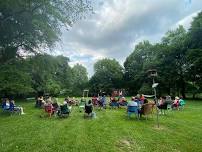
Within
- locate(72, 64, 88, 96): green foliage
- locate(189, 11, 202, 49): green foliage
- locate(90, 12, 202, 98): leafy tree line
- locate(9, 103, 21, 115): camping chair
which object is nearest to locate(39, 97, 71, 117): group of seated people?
locate(9, 103, 21, 115): camping chair

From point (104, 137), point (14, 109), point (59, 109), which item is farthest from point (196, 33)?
point (104, 137)

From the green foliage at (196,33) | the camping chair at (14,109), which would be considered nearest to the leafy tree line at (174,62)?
the green foliage at (196,33)

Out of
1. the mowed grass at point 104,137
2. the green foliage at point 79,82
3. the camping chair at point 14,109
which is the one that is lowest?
the mowed grass at point 104,137

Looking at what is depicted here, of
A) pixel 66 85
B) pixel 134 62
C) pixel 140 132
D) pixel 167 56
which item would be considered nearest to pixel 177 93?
pixel 167 56

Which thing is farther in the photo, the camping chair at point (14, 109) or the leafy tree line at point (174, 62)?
the leafy tree line at point (174, 62)

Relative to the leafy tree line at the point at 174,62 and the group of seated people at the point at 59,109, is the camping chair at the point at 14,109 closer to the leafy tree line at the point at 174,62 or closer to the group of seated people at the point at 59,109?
the group of seated people at the point at 59,109

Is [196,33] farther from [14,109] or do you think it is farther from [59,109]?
[14,109]

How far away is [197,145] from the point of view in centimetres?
923

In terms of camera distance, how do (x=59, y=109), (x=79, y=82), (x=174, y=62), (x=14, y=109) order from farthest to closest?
1. (x=79, y=82)
2. (x=174, y=62)
3. (x=14, y=109)
4. (x=59, y=109)

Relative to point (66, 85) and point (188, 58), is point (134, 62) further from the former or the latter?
point (188, 58)

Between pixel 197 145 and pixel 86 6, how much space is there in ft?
34.8

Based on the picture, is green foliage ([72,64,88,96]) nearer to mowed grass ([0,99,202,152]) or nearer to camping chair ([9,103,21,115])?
camping chair ([9,103,21,115])

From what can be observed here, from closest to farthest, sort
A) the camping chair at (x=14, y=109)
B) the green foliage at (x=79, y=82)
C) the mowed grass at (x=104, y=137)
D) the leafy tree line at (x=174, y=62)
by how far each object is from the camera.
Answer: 1. the mowed grass at (x=104, y=137)
2. the camping chair at (x=14, y=109)
3. the leafy tree line at (x=174, y=62)
4. the green foliage at (x=79, y=82)

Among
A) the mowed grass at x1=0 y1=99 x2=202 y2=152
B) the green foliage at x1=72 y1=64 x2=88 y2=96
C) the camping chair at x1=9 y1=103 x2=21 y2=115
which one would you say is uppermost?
the green foliage at x1=72 y1=64 x2=88 y2=96
